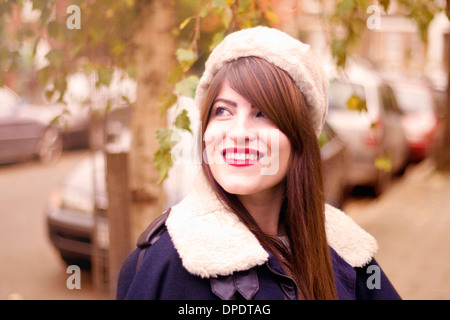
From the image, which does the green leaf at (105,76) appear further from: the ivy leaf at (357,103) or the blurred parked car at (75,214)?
the blurred parked car at (75,214)

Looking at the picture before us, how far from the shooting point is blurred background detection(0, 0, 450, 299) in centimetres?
279

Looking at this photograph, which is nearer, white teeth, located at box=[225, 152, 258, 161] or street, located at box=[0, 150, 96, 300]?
white teeth, located at box=[225, 152, 258, 161]

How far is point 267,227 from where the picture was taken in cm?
187

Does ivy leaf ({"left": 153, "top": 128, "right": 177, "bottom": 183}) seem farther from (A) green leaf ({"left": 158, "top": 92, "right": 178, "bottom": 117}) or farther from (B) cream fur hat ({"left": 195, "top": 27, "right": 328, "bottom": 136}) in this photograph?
(B) cream fur hat ({"left": 195, "top": 27, "right": 328, "bottom": 136})

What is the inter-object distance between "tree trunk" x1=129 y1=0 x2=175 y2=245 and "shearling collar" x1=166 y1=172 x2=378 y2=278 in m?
2.14

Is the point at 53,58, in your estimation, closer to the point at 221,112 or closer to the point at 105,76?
the point at 105,76

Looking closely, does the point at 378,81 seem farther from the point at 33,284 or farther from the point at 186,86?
the point at 186,86

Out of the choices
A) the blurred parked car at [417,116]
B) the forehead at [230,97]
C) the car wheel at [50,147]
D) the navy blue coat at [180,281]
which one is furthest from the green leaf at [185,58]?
the car wheel at [50,147]

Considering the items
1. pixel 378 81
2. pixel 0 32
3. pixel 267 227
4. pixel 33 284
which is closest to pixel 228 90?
pixel 267 227

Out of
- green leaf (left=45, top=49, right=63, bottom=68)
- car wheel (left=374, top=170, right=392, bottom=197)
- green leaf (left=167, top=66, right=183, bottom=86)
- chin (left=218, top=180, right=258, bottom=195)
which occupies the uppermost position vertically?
green leaf (left=45, top=49, right=63, bottom=68)

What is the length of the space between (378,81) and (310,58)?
740 cm

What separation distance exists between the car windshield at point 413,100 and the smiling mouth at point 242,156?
1175 centimetres


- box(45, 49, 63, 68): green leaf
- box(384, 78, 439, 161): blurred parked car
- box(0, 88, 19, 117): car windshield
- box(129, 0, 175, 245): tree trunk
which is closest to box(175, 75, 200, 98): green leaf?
box(45, 49, 63, 68): green leaf
